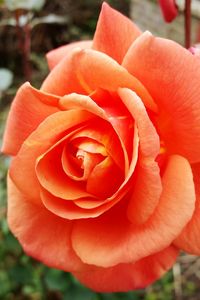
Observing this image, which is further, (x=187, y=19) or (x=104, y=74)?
(x=187, y=19)

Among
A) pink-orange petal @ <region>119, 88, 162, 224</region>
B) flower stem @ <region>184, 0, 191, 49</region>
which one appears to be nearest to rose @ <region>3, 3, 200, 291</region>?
pink-orange petal @ <region>119, 88, 162, 224</region>

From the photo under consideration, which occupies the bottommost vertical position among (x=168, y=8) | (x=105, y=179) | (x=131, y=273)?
(x=131, y=273)

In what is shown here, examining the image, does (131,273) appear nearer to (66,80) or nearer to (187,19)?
(66,80)

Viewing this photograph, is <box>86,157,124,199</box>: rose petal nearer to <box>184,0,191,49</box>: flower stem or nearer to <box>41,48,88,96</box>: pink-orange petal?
<box>41,48,88,96</box>: pink-orange petal

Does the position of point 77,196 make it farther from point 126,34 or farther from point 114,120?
point 126,34

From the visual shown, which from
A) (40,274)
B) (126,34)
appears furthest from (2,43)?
(126,34)

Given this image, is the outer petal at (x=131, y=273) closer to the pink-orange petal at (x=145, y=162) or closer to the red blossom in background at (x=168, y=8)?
the pink-orange petal at (x=145, y=162)

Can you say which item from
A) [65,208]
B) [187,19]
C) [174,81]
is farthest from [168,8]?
[65,208]
